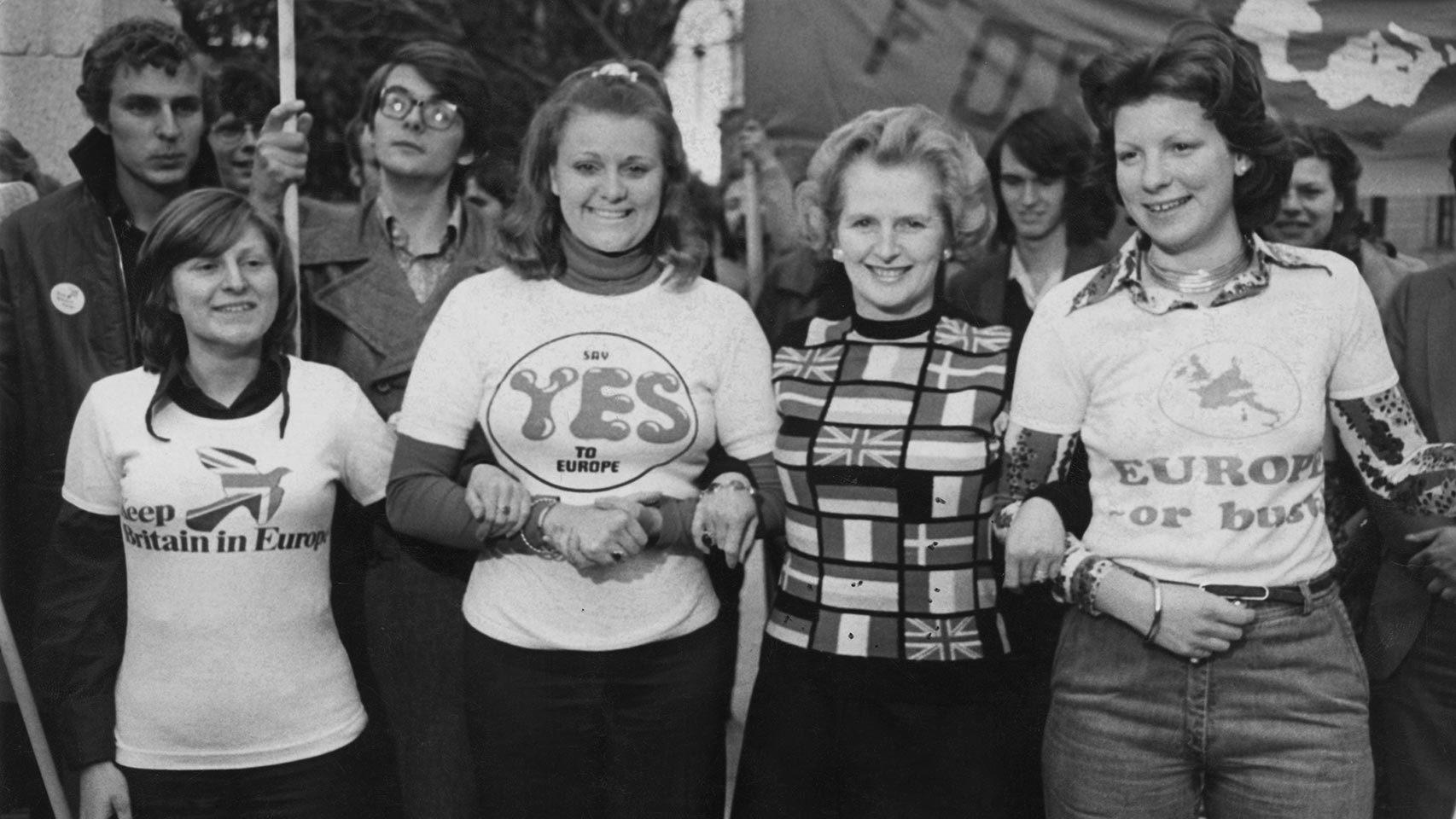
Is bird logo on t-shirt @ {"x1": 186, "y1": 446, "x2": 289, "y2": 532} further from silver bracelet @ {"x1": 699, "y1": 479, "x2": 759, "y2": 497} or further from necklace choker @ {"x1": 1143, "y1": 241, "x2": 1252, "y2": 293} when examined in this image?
necklace choker @ {"x1": 1143, "y1": 241, "x2": 1252, "y2": 293}

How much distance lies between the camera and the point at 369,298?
3.78m

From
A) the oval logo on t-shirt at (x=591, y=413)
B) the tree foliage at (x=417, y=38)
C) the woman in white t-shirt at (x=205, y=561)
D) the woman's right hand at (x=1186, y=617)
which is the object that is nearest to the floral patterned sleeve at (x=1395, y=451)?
the woman's right hand at (x=1186, y=617)

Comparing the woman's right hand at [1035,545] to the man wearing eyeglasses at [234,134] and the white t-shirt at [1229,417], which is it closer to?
the white t-shirt at [1229,417]

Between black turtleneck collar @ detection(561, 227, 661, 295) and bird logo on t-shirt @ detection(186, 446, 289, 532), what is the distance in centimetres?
72

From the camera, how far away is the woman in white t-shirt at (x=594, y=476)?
297cm

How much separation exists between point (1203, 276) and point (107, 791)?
233 centimetres

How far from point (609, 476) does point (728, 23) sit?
994 cm

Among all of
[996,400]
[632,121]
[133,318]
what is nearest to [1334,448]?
[996,400]

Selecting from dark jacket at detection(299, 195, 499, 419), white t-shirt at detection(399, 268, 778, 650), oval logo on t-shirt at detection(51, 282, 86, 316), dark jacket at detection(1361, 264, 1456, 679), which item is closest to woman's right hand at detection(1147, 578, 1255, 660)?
dark jacket at detection(1361, 264, 1456, 679)

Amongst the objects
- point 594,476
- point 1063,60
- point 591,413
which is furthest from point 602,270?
point 1063,60

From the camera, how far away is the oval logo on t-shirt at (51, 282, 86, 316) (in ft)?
12.4

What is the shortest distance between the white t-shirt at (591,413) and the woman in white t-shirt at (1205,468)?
2.14 ft

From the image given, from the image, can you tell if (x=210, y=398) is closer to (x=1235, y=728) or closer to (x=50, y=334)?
(x=50, y=334)

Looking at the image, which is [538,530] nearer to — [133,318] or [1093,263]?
[133,318]
